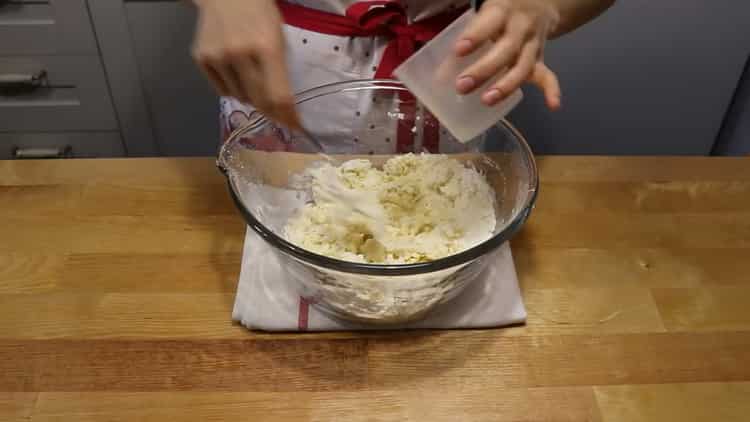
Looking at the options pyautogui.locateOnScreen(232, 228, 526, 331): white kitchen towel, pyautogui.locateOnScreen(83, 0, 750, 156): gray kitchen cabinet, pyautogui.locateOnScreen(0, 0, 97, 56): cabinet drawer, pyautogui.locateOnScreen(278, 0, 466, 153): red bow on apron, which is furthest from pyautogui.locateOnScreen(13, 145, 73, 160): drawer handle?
Result: pyautogui.locateOnScreen(232, 228, 526, 331): white kitchen towel

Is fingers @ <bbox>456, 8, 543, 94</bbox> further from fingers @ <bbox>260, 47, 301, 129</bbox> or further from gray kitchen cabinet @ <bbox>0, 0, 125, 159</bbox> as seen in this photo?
gray kitchen cabinet @ <bbox>0, 0, 125, 159</bbox>

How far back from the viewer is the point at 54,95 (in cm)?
146

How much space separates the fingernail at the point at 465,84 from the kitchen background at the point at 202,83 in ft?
2.91

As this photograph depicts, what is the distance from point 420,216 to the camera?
0.77 meters

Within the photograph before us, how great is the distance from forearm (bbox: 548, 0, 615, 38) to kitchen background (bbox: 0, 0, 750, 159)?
574mm

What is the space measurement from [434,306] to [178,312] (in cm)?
30

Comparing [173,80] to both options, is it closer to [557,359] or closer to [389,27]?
[389,27]

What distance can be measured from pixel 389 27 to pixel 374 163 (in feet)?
0.67

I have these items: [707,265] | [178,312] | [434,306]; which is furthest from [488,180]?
[178,312]

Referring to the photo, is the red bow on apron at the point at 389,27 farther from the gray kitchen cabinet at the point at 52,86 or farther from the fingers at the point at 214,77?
the gray kitchen cabinet at the point at 52,86

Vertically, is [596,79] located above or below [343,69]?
below

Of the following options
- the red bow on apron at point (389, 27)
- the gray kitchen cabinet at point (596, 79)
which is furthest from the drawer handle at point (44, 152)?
the red bow on apron at point (389, 27)

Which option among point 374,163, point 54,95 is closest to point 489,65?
point 374,163

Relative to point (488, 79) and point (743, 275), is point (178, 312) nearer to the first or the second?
point (488, 79)
